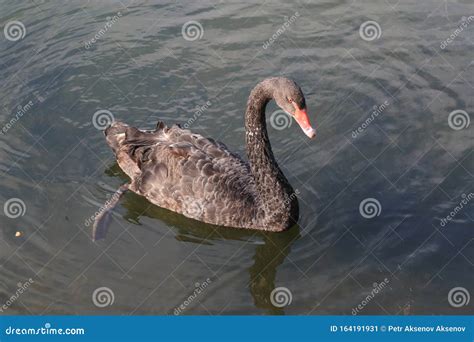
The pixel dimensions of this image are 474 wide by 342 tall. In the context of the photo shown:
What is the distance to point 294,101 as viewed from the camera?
707 cm

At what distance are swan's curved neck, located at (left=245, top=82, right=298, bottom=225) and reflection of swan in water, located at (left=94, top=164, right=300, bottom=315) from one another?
260 millimetres

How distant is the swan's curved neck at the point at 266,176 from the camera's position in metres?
7.68

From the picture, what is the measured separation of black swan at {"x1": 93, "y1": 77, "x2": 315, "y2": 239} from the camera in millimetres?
7742

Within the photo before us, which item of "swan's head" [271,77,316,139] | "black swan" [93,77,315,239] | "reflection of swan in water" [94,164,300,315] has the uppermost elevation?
"swan's head" [271,77,316,139]

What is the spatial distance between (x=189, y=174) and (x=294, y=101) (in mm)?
1795

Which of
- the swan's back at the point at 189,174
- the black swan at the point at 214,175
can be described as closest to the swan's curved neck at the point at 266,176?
the black swan at the point at 214,175

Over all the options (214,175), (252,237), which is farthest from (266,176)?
(252,237)

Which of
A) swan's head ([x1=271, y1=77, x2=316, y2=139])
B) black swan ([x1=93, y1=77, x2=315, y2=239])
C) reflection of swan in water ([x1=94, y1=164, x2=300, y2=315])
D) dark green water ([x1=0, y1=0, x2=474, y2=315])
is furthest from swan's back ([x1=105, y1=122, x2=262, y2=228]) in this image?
swan's head ([x1=271, y1=77, x2=316, y2=139])

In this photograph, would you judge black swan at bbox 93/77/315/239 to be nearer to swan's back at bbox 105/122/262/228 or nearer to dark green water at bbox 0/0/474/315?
swan's back at bbox 105/122/262/228

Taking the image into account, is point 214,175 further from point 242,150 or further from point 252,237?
point 242,150

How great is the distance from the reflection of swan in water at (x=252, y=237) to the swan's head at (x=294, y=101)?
5.05ft

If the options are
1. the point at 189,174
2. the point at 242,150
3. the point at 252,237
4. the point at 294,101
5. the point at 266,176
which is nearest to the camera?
the point at 294,101

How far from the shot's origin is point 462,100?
9.80m

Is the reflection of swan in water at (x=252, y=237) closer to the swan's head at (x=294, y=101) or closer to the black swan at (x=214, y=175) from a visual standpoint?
the black swan at (x=214, y=175)
